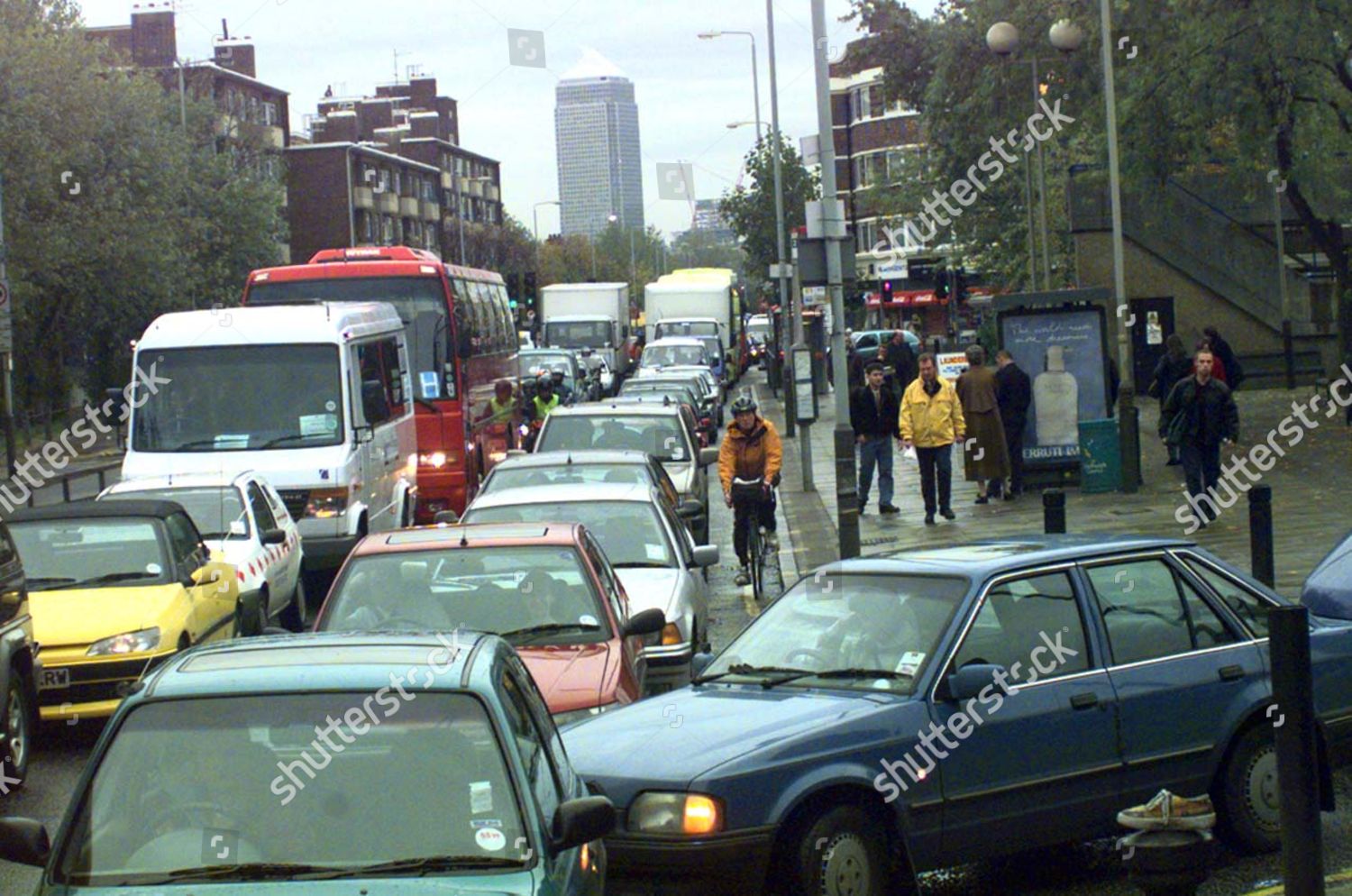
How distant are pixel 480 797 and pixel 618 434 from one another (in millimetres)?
14745

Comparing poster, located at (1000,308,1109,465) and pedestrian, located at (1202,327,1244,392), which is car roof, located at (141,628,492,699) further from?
pedestrian, located at (1202,327,1244,392)

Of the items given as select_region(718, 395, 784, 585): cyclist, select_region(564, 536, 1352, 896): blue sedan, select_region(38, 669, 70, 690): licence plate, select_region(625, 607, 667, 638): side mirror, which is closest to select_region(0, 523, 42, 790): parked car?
select_region(38, 669, 70, 690): licence plate

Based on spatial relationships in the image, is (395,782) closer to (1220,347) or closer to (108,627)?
(108,627)

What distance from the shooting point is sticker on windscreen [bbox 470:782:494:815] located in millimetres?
4664

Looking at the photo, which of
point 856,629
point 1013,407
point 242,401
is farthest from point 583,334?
point 856,629

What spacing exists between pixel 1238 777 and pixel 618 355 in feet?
161

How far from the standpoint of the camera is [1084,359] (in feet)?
74.4

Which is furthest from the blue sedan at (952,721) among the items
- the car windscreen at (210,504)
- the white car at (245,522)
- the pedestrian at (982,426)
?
the pedestrian at (982,426)

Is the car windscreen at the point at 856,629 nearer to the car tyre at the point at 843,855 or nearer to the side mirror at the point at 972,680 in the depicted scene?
the side mirror at the point at 972,680

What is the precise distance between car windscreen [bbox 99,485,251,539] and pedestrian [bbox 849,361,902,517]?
819 cm

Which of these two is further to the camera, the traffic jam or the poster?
the poster

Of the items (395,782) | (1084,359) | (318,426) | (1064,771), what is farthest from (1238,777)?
(1084,359)

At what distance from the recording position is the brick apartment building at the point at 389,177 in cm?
10088

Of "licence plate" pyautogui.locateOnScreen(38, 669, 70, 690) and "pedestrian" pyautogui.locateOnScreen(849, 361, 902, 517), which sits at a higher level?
"pedestrian" pyautogui.locateOnScreen(849, 361, 902, 517)
